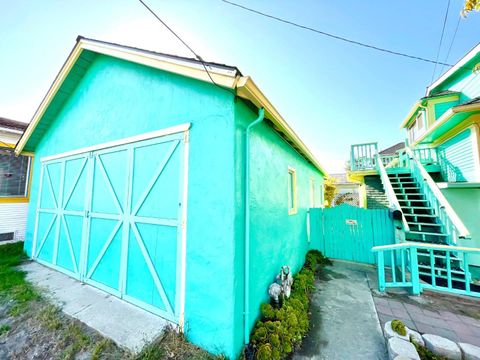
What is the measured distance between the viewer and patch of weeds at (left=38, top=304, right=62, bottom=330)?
2.71 metres

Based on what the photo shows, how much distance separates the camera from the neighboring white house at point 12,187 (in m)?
6.78

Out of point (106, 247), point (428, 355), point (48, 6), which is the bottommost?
point (428, 355)

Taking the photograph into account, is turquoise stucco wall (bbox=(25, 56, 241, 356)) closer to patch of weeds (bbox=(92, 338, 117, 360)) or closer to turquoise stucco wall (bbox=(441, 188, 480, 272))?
patch of weeds (bbox=(92, 338, 117, 360))

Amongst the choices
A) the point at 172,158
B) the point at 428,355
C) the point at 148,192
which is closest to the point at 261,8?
the point at 172,158

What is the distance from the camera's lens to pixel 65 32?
3.46m

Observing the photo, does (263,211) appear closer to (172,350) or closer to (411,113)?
(172,350)

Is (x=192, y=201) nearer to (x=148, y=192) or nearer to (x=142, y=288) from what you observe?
(x=148, y=192)

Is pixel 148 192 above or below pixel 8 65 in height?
below

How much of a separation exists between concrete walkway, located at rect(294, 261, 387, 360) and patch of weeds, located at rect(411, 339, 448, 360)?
37 cm

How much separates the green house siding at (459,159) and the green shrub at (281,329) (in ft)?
22.4

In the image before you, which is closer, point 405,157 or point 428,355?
point 428,355

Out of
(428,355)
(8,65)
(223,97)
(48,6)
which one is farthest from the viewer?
(8,65)

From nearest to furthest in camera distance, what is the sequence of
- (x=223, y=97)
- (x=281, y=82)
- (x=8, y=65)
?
(x=223, y=97), (x=8, y=65), (x=281, y=82)

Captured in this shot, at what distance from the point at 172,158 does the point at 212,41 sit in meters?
1.88
